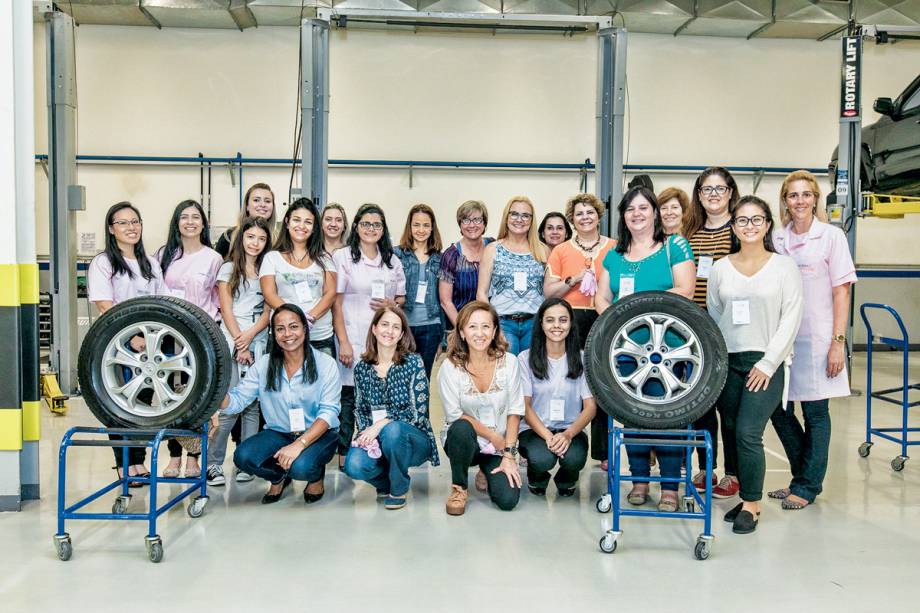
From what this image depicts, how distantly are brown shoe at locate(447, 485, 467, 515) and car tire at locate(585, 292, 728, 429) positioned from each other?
82 cm

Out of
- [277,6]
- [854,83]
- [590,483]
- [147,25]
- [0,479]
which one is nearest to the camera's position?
[0,479]

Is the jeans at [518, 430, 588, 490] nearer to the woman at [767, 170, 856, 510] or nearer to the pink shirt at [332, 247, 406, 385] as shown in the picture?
the woman at [767, 170, 856, 510]

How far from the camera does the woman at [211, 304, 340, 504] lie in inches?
136

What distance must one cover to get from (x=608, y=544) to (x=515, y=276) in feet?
5.16

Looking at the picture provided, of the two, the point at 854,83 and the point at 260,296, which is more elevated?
the point at 854,83

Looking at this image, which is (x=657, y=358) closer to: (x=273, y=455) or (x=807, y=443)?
(x=807, y=443)

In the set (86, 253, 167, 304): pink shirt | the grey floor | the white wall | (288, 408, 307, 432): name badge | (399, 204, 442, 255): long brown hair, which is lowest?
the grey floor

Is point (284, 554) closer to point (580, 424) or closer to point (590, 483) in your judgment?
point (580, 424)

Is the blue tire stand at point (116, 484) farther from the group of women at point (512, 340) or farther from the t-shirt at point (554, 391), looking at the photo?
the t-shirt at point (554, 391)

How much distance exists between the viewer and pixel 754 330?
319 centimetres

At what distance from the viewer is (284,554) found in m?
2.96

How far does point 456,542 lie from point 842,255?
7.12 feet

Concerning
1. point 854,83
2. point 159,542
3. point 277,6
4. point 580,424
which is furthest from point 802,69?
point 159,542

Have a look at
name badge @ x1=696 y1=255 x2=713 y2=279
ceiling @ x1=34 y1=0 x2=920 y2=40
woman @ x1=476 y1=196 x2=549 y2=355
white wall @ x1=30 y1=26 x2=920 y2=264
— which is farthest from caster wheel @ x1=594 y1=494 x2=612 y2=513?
white wall @ x1=30 y1=26 x2=920 y2=264
